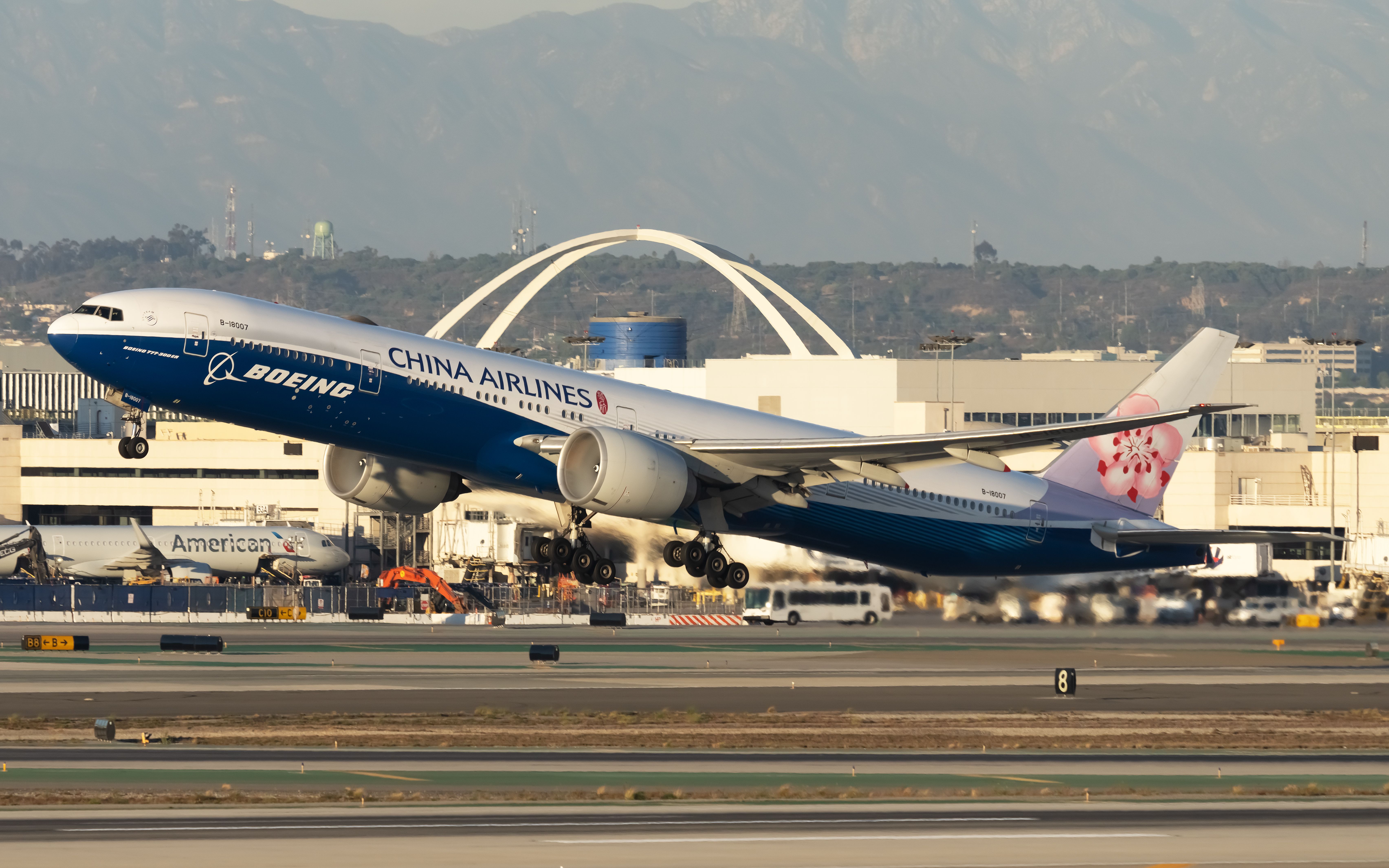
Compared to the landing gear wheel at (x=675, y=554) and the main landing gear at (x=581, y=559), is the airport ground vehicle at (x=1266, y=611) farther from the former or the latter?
the main landing gear at (x=581, y=559)

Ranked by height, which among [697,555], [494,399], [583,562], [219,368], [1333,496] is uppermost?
[219,368]

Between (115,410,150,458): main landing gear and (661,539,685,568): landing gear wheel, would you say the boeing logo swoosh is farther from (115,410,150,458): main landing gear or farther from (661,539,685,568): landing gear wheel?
(661,539,685,568): landing gear wheel

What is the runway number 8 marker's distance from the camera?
62438 mm

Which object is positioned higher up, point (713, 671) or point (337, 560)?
point (337, 560)

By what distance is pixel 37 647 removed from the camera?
261 feet

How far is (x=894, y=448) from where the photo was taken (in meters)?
49.3

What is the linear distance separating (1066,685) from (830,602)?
16.7 meters

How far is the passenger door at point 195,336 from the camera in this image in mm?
44844

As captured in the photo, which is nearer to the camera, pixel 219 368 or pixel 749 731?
pixel 219 368

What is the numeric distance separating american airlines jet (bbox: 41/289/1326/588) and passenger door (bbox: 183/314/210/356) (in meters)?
0.05

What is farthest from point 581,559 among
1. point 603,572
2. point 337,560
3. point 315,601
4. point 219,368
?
point 337,560

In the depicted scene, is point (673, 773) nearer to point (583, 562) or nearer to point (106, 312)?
point (583, 562)

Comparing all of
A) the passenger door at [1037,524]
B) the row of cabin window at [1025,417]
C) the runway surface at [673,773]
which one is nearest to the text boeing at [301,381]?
the runway surface at [673,773]

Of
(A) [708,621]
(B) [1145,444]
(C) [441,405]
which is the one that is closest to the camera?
(C) [441,405]
